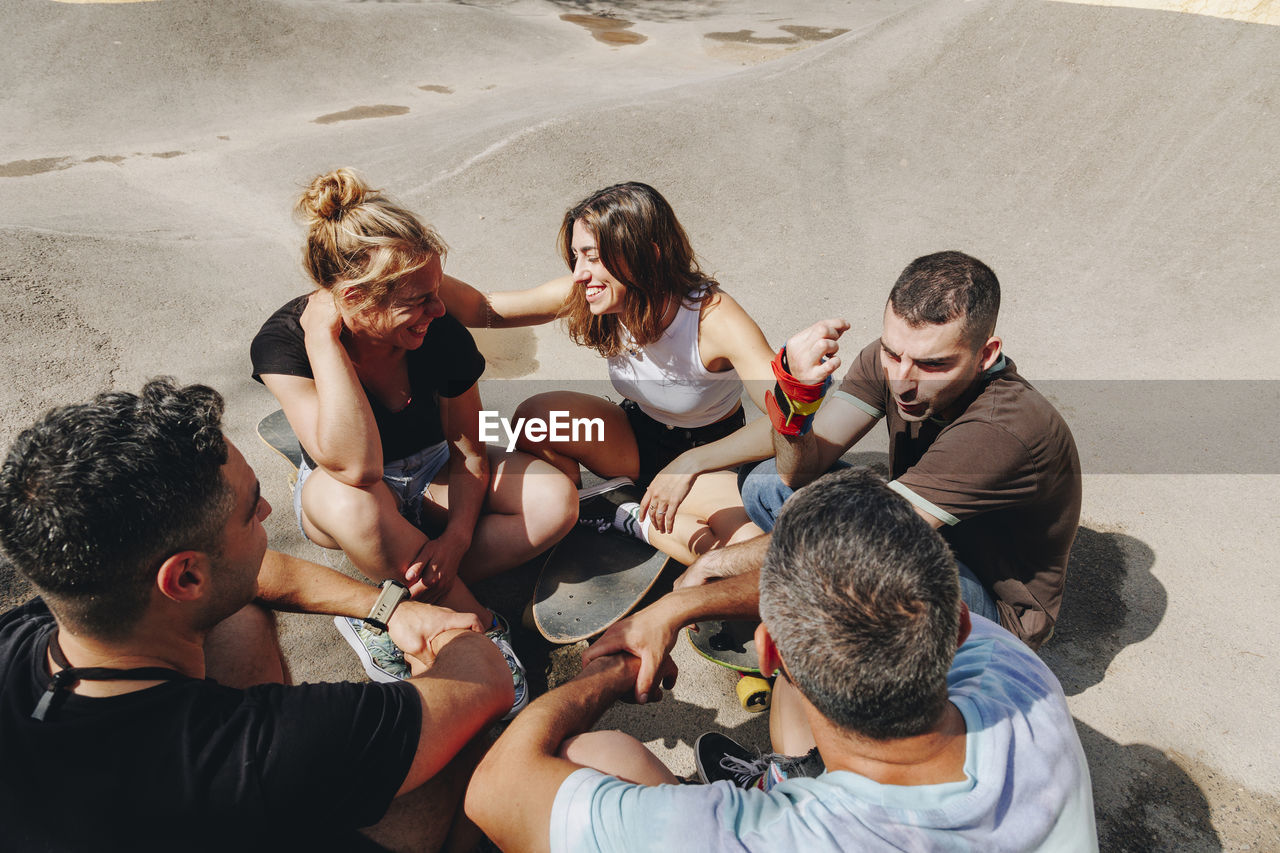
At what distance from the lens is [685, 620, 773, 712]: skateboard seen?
2801 mm

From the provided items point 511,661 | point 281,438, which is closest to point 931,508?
point 511,661

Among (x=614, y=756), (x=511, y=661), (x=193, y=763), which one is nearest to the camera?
(x=193, y=763)

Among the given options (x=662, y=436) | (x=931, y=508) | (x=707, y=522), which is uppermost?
(x=931, y=508)

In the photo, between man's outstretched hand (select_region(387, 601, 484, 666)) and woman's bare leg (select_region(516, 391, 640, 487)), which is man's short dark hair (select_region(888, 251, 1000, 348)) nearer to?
woman's bare leg (select_region(516, 391, 640, 487))

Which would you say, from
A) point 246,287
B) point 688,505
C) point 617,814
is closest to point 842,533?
point 617,814

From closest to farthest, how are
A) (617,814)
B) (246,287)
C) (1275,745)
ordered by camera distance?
(617,814), (1275,745), (246,287)

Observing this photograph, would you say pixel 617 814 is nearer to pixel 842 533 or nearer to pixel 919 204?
pixel 842 533

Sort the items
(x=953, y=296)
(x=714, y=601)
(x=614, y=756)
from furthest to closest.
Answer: (x=953, y=296), (x=714, y=601), (x=614, y=756)

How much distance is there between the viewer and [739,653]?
→ 2.92 m

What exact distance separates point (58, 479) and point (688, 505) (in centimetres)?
230

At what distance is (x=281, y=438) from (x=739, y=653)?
101 inches

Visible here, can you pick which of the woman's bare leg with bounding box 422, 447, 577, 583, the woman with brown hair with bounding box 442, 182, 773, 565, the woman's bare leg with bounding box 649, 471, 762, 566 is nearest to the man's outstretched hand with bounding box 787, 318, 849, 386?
the woman with brown hair with bounding box 442, 182, 773, 565

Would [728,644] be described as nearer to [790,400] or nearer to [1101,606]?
[790,400]

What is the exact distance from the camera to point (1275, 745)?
2.58 meters
